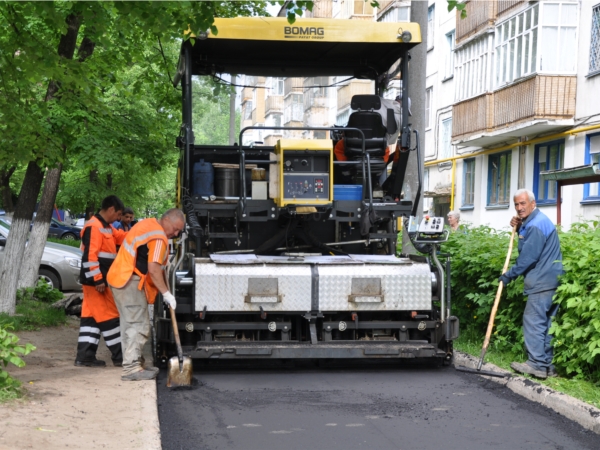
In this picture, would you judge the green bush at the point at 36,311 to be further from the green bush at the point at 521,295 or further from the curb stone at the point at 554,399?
the curb stone at the point at 554,399

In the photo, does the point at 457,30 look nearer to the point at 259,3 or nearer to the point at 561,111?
the point at 561,111

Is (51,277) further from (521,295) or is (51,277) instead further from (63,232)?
(63,232)

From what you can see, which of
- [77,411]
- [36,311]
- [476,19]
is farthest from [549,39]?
[77,411]

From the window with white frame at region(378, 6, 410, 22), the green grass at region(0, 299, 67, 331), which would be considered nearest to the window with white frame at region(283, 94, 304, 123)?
the green grass at region(0, 299, 67, 331)

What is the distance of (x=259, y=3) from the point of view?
1658 centimetres

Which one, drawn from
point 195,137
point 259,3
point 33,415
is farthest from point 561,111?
point 33,415

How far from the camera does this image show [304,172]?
884 cm

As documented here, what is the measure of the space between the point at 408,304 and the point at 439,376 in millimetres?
729

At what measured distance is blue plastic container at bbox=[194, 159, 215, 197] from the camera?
920 cm

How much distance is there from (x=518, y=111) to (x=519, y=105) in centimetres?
17

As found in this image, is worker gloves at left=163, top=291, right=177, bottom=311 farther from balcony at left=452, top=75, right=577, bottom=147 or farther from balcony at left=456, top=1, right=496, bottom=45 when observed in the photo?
balcony at left=456, top=1, right=496, bottom=45

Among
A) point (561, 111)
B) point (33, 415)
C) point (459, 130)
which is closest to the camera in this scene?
point (33, 415)

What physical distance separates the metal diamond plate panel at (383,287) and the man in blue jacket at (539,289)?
3.05 ft

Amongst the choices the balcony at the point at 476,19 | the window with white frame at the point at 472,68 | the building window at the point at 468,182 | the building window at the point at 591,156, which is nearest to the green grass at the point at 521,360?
the building window at the point at 591,156
